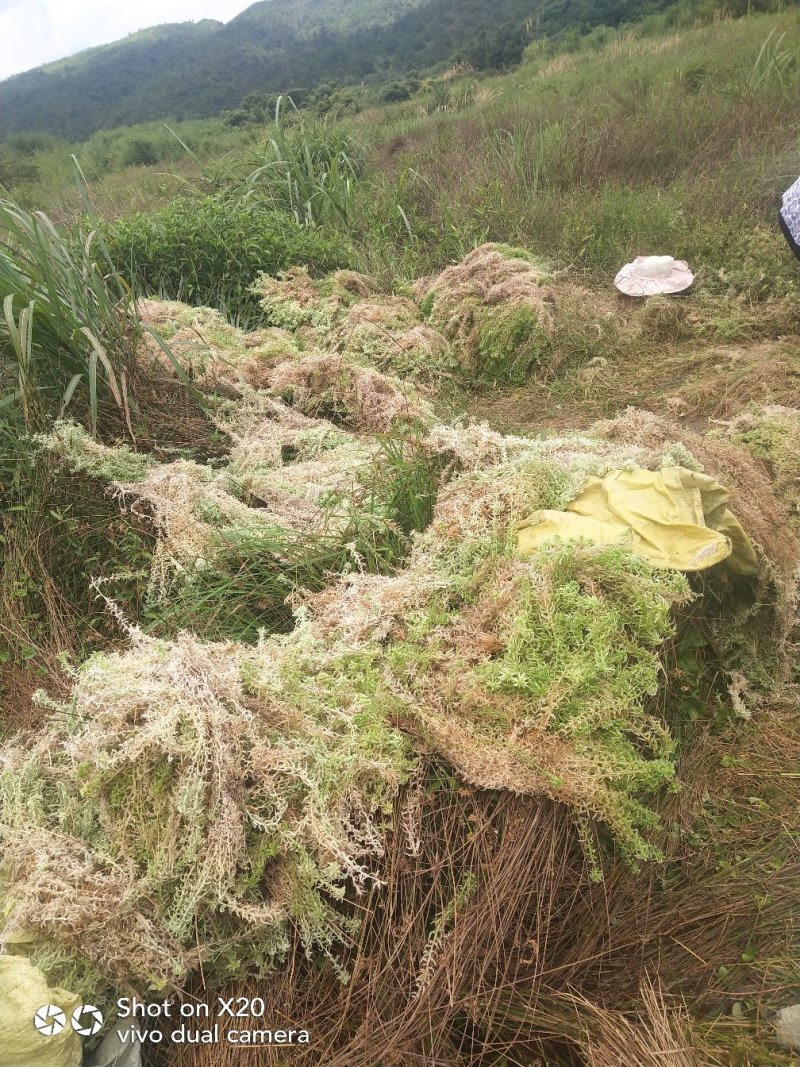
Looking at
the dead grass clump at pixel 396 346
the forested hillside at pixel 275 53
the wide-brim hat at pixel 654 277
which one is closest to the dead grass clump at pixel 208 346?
the dead grass clump at pixel 396 346

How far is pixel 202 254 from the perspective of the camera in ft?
15.1

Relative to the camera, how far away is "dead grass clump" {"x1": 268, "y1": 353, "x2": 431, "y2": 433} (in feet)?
10.4

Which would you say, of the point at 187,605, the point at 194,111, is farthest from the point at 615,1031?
the point at 194,111

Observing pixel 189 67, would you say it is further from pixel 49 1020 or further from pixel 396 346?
pixel 49 1020

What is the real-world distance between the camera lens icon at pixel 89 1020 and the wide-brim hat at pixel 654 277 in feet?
14.4

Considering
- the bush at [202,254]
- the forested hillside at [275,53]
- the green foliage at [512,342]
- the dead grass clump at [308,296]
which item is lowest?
the green foliage at [512,342]

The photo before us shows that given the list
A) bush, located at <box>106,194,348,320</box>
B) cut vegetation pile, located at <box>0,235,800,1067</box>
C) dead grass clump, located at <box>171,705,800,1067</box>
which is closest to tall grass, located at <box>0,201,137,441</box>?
cut vegetation pile, located at <box>0,235,800,1067</box>

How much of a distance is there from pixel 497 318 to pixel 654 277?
49.3 inches

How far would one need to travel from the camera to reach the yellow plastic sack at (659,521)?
1.71 metres

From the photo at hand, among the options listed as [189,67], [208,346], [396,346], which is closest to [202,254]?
[208,346]

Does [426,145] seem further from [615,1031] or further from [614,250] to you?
[615,1031]

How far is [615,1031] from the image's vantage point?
122cm

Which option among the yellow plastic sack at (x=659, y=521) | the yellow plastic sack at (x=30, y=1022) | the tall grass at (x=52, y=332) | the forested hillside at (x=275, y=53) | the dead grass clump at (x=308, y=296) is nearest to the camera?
the yellow plastic sack at (x=30, y=1022)

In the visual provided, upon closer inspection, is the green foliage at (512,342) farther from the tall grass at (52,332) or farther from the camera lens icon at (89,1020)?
the camera lens icon at (89,1020)
